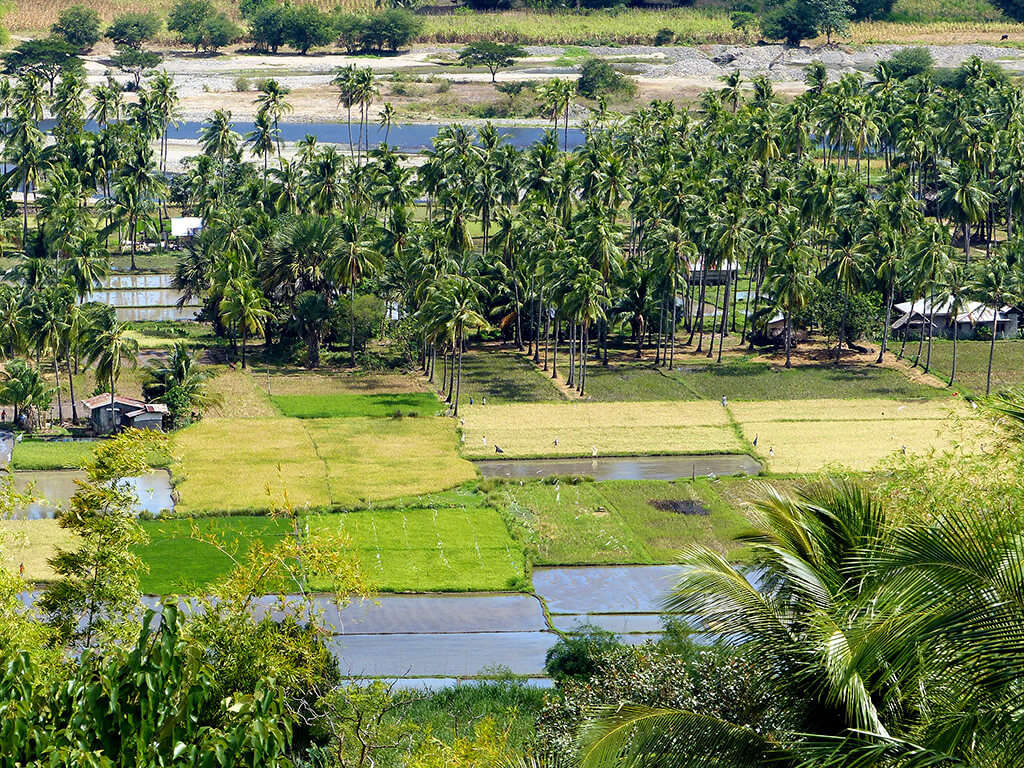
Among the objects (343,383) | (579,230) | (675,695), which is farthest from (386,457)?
(675,695)

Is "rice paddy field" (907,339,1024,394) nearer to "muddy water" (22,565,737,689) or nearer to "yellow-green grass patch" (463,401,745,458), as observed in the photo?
"yellow-green grass patch" (463,401,745,458)

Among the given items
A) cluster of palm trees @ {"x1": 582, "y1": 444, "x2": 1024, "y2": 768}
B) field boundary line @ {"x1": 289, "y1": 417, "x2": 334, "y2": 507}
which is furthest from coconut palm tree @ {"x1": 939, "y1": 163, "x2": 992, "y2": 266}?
cluster of palm trees @ {"x1": 582, "y1": 444, "x2": 1024, "y2": 768}

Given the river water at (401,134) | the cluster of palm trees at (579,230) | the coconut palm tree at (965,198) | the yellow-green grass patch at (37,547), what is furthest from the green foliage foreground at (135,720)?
the river water at (401,134)

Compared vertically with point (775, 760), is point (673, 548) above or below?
below

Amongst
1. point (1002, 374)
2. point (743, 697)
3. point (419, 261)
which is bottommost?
point (1002, 374)

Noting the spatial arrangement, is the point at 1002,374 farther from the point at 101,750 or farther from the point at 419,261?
the point at 101,750

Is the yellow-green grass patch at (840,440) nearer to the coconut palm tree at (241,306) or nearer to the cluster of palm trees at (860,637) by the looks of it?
the coconut palm tree at (241,306)

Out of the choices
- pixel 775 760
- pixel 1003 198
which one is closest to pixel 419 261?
pixel 1003 198

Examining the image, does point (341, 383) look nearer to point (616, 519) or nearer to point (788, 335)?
point (788, 335)
